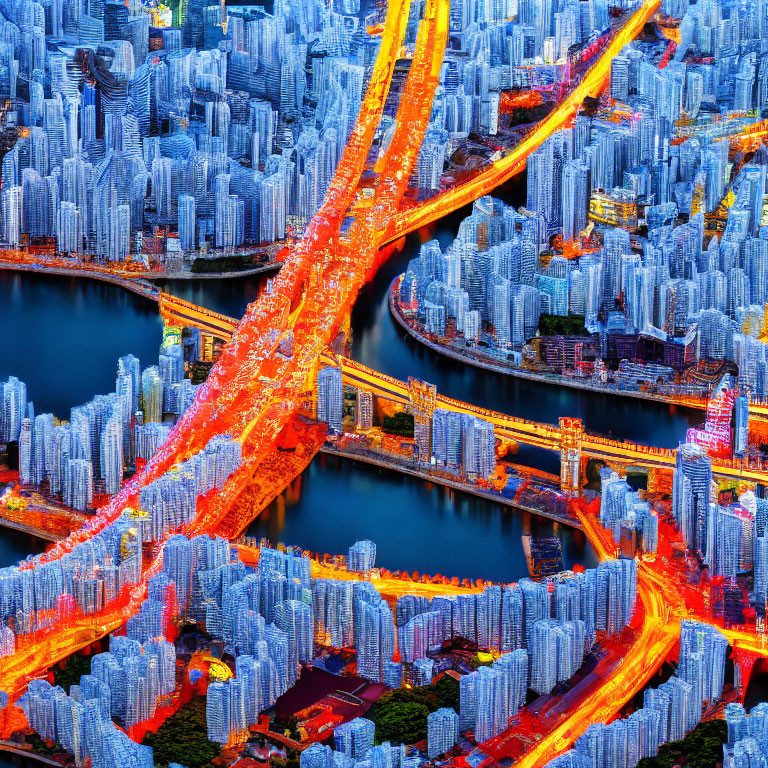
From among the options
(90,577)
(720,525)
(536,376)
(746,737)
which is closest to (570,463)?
(720,525)

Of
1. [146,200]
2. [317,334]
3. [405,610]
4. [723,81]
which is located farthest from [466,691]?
[723,81]

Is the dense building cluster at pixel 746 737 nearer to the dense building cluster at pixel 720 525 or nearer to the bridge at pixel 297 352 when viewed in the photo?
the bridge at pixel 297 352

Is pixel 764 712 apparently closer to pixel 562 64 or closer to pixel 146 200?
pixel 146 200

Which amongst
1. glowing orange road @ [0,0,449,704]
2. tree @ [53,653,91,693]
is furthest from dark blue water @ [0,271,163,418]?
tree @ [53,653,91,693]

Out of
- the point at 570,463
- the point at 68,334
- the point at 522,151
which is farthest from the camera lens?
the point at 522,151

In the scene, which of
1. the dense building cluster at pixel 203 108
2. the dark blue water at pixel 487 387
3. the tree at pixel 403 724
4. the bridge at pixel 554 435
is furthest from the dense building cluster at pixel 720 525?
the dense building cluster at pixel 203 108

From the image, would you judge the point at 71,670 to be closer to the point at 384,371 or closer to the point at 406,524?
the point at 406,524

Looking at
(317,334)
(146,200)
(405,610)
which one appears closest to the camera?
(405,610)
